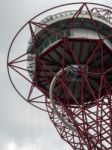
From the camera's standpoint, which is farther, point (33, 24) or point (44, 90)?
point (44, 90)

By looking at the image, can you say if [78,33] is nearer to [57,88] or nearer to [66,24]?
[66,24]

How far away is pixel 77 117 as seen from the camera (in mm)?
56750

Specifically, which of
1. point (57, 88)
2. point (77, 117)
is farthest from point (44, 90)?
point (77, 117)

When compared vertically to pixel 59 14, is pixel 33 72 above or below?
below

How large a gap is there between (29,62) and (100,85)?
8.04 m

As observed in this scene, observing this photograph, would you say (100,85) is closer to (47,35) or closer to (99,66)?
(99,66)

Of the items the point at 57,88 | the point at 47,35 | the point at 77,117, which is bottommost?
the point at 77,117

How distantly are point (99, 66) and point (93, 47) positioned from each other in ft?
8.47

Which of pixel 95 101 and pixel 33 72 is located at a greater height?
pixel 33 72

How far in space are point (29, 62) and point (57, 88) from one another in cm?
394

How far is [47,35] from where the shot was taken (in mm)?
57938

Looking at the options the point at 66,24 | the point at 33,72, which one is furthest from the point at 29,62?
the point at 66,24

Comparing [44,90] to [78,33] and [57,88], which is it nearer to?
[57,88]

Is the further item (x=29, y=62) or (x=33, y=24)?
(x=29, y=62)
